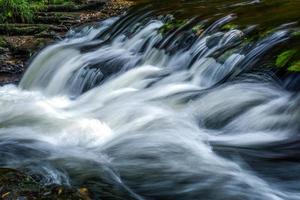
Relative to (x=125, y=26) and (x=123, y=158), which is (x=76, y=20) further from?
(x=123, y=158)

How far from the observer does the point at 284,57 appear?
688 cm

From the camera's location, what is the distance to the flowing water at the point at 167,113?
4984 mm

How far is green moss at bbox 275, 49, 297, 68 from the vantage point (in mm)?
6769

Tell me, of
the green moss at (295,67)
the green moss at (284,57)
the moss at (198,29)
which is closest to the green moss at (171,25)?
the moss at (198,29)

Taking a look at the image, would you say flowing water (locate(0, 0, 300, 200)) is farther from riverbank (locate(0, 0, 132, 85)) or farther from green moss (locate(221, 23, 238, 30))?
riverbank (locate(0, 0, 132, 85))

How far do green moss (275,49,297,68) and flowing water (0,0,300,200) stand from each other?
0.50ft

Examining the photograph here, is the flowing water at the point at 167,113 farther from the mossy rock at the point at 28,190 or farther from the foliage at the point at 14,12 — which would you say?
the foliage at the point at 14,12

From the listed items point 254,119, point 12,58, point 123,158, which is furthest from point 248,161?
point 12,58

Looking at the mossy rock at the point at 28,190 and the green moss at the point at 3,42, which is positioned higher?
the mossy rock at the point at 28,190

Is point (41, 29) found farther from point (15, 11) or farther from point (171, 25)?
point (171, 25)

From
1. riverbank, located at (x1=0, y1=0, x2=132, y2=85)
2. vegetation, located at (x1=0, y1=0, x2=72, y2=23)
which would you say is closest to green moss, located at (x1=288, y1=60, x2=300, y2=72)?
riverbank, located at (x1=0, y1=0, x2=132, y2=85)

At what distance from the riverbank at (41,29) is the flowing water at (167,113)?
35 centimetres

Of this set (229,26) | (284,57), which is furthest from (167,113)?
(229,26)

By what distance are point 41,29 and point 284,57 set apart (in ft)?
23.1
